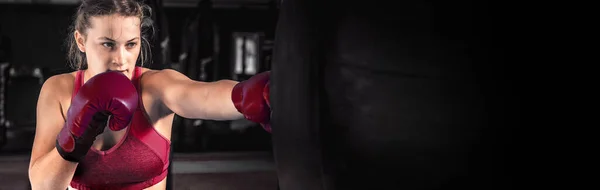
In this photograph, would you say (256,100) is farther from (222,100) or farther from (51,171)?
(51,171)

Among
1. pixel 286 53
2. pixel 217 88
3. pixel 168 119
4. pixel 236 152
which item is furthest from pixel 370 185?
pixel 236 152

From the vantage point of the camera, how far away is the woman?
1328 mm

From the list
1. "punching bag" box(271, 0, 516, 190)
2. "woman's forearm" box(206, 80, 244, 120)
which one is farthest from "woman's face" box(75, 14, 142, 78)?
"punching bag" box(271, 0, 516, 190)

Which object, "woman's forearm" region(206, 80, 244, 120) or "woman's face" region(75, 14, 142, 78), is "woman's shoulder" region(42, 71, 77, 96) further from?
"woman's forearm" region(206, 80, 244, 120)

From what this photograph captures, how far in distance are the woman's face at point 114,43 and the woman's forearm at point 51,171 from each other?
0.33m

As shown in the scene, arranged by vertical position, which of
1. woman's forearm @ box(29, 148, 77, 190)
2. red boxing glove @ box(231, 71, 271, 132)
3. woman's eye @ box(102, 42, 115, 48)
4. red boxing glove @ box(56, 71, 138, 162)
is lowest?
woman's forearm @ box(29, 148, 77, 190)

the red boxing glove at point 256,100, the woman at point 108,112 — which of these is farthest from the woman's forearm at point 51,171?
the red boxing glove at point 256,100

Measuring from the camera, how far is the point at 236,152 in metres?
6.07

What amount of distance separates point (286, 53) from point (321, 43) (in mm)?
77

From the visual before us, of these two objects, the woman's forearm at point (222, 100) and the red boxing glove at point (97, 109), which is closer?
the woman's forearm at point (222, 100)

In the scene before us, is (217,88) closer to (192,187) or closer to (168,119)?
(168,119)

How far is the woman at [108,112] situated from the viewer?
1.33 m

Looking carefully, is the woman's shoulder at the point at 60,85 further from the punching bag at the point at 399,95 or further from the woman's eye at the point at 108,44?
the punching bag at the point at 399,95

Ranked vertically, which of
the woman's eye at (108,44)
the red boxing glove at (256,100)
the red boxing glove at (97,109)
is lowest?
the red boxing glove at (97,109)
